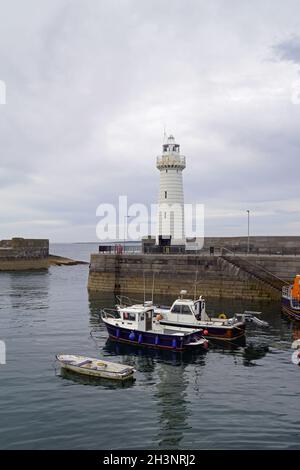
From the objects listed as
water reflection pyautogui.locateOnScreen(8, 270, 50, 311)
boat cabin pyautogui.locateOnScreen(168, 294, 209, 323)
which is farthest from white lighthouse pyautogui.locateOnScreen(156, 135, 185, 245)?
boat cabin pyautogui.locateOnScreen(168, 294, 209, 323)

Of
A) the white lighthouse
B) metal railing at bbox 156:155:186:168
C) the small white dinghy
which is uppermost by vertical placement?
metal railing at bbox 156:155:186:168

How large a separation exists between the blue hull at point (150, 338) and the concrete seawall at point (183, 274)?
16719 mm

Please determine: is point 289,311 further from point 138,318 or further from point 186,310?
point 138,318

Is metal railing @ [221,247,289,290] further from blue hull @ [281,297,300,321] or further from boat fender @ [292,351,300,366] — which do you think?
boat fender @ [292,351,300,366]

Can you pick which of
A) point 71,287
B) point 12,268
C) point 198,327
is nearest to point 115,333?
point 198,327

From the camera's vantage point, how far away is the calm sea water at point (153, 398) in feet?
49.6

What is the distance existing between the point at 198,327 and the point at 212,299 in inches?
624

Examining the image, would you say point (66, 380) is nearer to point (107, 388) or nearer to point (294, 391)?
point (107, 388)

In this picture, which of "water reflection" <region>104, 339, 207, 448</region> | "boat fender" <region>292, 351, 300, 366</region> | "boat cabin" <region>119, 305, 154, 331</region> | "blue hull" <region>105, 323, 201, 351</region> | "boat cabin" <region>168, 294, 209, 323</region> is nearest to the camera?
"water reflection" <region>104, 339, 207, 448</region>

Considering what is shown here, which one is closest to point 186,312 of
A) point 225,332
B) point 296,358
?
point 225,332

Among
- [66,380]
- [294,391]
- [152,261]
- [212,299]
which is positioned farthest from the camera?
[152,261]

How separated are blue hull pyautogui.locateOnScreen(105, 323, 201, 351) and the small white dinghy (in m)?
5.18

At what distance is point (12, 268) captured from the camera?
92000 mm

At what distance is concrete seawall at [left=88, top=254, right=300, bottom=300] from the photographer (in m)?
43.0
